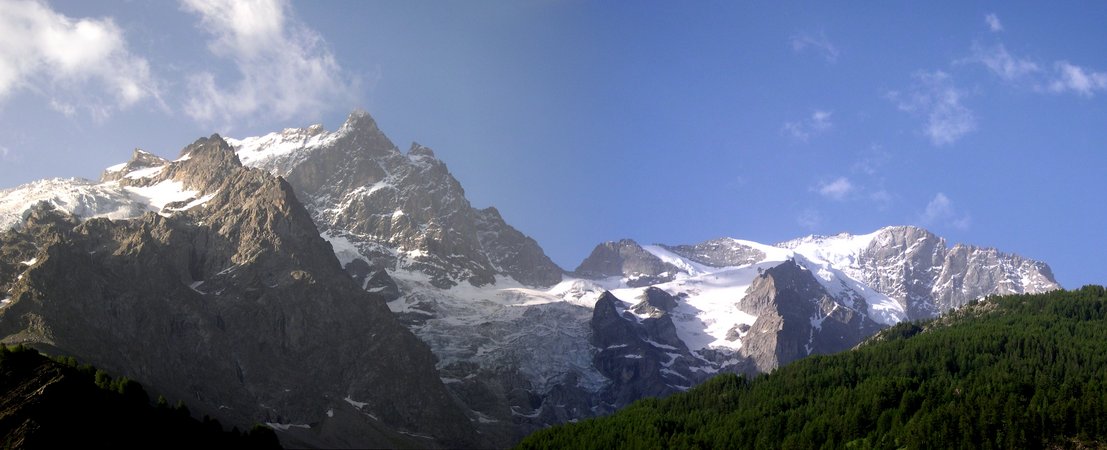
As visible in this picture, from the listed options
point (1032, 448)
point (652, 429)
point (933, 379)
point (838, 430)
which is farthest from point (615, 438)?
point (1032, 448)

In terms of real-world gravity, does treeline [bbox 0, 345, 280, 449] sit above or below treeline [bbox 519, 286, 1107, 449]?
below

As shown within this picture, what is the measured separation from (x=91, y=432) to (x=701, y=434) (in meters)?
100

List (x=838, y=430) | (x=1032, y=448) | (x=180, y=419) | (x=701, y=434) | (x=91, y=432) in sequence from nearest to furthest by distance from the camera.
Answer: (x=91, y=432) → (x=1032, y=448) → (x=180, y=419) → (x=838, y=430) → (x=701, y=434)

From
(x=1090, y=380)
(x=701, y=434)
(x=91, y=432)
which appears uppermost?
(x=1090, y=380)

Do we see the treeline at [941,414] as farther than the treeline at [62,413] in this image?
Yes

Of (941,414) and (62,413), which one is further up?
(941,414)

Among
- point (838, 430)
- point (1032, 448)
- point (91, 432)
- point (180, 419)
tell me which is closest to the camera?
point (91, 432)

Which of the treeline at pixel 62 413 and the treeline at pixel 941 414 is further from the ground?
the treeline at pixel 941 414

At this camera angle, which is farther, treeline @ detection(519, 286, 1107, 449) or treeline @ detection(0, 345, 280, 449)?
treeline @ detection(519, 286, 1107, 449)

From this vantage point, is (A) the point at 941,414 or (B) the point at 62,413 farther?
(A) the point at 941,414

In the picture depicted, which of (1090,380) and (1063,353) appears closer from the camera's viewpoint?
(1090,380)

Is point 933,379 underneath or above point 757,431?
above

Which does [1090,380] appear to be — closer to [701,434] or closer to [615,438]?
[701,434]

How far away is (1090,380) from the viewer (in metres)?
172
